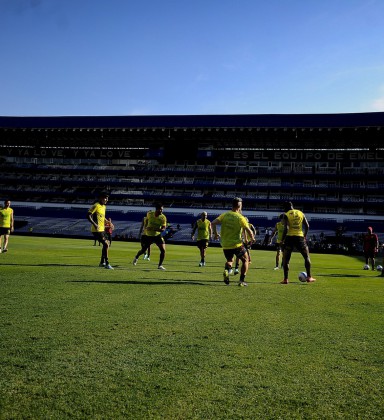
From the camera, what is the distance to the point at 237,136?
60.3m

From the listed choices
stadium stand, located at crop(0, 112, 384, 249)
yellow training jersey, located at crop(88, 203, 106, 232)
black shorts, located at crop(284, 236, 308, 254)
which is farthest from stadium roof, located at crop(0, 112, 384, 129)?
black shorts, located at crop(284, 236, 308, 254)

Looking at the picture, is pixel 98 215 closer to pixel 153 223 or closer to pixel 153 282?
pixel 153 223

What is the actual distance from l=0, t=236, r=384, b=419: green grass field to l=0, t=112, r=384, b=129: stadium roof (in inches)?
2026

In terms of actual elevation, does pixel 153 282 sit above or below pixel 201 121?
below

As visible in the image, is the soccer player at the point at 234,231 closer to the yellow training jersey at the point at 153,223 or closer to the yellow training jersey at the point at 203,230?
the yellow training jersey at the point at 153,223

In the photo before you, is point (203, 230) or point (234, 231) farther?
point (203, 230)

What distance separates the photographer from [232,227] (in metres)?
10.0

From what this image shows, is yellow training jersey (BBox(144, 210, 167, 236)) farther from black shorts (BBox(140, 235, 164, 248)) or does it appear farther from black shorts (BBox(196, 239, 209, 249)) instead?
black shorts (BBox(196, 239, 209, 249))

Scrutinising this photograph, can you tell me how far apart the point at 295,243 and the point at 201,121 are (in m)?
51.3

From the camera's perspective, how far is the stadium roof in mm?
54344

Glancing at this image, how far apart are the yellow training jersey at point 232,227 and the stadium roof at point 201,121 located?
4880 centimetres

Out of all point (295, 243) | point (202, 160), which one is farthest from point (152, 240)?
point (202, 160)

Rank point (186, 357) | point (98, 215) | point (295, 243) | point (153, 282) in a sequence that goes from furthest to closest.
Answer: point (98, 215), point (295, 243), point (153, 282), point (186, 357)

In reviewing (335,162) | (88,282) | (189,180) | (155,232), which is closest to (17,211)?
(189,180)
